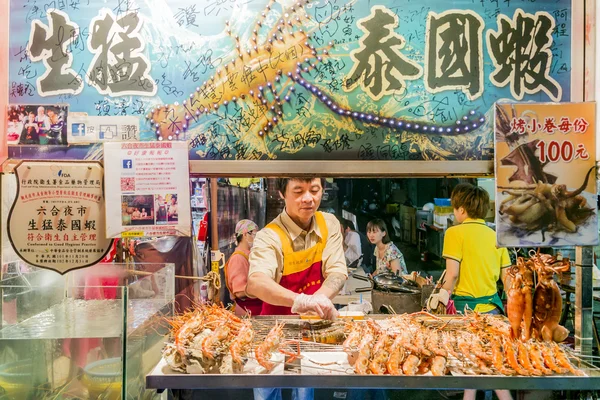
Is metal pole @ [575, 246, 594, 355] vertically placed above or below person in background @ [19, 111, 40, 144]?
below

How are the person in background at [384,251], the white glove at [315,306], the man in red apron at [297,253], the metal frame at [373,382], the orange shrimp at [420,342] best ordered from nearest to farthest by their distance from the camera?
the metal frame at [373,382]
the orange shrimp at [420,342]
the white glove at [315,306]
the man in red apron at [297,253]
the person in background at [384,251]

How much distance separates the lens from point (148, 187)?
297cm

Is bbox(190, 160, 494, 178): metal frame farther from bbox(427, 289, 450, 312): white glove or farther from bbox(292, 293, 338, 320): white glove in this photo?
bbox(427, 289, 450, 312): white glove

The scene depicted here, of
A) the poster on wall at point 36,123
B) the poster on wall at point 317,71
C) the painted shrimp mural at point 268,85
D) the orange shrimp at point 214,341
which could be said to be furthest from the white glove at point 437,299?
the poster on wall at point 36,123

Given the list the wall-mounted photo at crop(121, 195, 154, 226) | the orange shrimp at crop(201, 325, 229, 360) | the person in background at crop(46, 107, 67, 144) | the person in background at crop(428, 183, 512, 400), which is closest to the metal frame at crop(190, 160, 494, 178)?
the wall-mounted photo at crop(121, 195, 154, 226)

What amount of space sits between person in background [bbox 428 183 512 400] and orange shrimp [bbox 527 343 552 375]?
937 millimetres

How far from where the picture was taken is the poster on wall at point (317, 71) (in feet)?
9.95

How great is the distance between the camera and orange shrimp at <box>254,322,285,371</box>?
258 cm

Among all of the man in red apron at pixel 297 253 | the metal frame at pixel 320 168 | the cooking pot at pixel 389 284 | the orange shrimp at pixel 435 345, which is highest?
the metal frame at pixel 320 168

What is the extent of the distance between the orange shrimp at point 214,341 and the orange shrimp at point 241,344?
7 centimetres

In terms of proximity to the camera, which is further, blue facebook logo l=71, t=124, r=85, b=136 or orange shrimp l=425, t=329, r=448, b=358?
blue facebook logo l=71, t=124, r=85, b=136

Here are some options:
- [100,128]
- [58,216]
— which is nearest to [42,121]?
[100,128]

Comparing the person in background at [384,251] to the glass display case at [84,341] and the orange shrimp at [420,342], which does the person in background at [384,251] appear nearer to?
the orange shrimp at [420,342]

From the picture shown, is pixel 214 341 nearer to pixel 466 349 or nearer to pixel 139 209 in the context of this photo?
pixel 139 209
